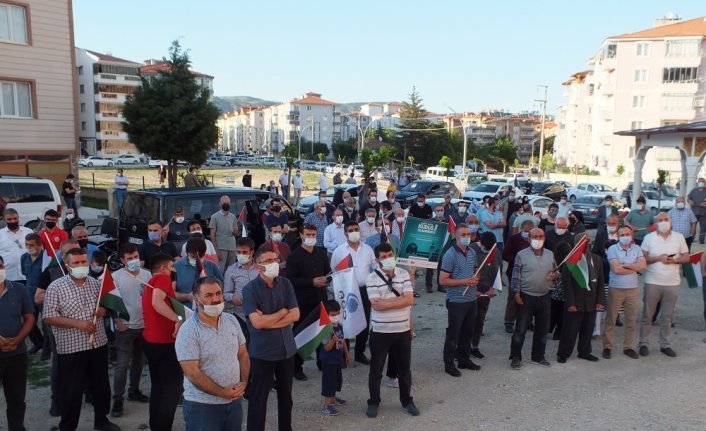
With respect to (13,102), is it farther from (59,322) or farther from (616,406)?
(616,406)

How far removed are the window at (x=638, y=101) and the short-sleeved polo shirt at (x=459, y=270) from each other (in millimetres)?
61402

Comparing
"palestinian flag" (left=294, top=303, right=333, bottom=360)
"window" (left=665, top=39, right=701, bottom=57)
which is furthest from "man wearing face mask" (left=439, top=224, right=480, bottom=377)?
"window" (left=665, top=39, right=701, bottom=57)

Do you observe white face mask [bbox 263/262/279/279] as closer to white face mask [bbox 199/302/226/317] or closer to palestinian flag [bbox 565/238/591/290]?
white face mask [bbox 199/302/226/317]

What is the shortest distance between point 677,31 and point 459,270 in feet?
204

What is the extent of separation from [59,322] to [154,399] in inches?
43.4

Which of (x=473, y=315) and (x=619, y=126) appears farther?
(x=619, y=126)

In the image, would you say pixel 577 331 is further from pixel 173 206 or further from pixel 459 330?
pixel 173 206

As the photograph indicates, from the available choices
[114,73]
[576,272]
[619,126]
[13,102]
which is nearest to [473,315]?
[576,272]

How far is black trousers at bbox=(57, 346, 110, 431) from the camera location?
5.01 m

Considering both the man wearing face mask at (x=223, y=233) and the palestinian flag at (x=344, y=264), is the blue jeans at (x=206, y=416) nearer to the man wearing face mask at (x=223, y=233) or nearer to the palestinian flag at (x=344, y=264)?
the palestinian flag at (x=344, y=264)

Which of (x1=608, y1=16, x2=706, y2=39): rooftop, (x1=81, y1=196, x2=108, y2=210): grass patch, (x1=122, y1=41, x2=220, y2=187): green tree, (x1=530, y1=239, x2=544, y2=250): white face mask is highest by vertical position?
(x1=608, y1=16, x2=706, y2=39): rooftop

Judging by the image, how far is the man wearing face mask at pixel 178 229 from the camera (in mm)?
9555

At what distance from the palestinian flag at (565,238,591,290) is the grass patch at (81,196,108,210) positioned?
20897 mm

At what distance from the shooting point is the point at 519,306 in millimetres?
7156
